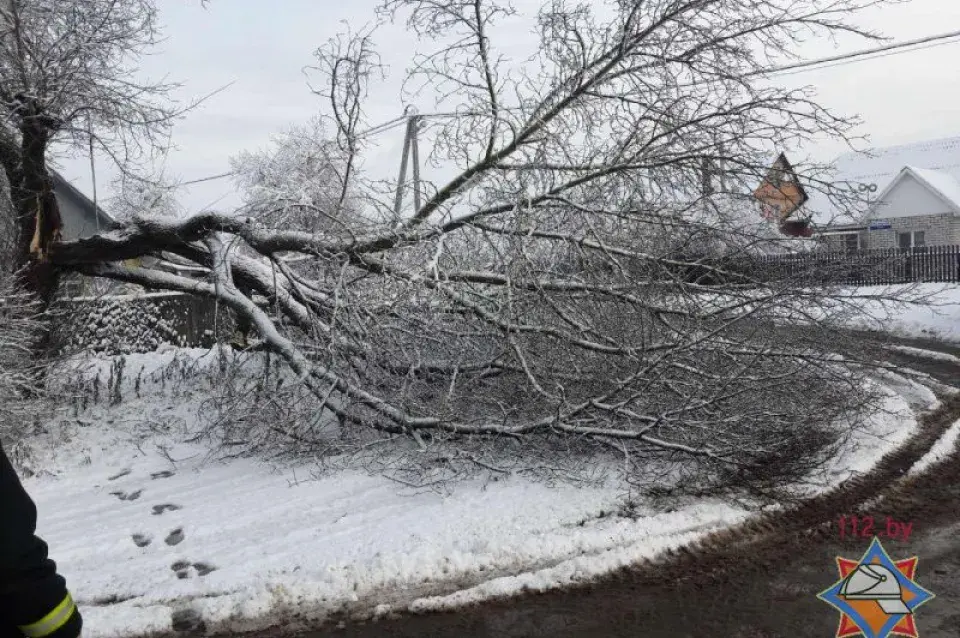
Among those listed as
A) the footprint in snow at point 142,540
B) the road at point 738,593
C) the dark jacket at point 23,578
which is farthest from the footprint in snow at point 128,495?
the dark jacket at point 23,578

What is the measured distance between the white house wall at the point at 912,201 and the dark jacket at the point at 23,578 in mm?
33921

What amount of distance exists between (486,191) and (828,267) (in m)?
3.03

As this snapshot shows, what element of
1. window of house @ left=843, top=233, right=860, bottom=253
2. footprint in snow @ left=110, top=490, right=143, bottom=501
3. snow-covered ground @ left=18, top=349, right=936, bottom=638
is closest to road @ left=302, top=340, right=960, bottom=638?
snow-covered ground @ left=18, top=349, right=936, bottom=638

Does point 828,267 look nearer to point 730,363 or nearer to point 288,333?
point 730,363

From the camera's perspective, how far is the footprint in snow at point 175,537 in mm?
4879

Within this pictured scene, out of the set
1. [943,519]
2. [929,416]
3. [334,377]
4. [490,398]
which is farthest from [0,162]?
[929,416]

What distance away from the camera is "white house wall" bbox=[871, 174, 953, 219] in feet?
102

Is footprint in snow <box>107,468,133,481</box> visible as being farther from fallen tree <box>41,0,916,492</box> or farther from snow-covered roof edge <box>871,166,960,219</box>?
snow-covered roof edge <box>871,166,960,219</box>

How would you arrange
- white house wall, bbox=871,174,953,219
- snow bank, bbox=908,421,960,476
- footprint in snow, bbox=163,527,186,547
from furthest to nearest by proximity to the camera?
white house wall, bbox=871,174,953,219 < snow bank, bbox=908,421,960,476 < footprint in snow, bbox=163,527,186,547

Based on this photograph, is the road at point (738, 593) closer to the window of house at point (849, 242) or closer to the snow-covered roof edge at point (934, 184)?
the window of house at point (849, 242)

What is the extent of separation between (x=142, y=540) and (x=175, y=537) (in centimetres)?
21

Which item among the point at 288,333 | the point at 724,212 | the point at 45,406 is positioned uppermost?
the point at 724,212

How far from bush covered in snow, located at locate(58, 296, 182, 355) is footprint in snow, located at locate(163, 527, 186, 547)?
523 cm

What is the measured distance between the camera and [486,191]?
6.94 m
